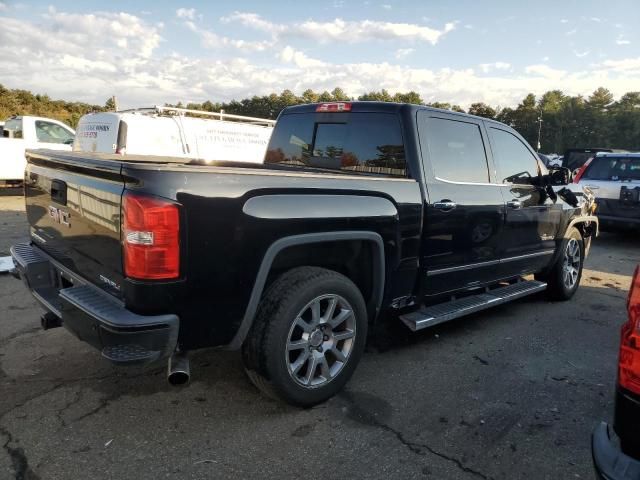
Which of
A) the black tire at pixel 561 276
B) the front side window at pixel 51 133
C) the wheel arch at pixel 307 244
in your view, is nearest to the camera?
the wheel arch at pixel 307 244

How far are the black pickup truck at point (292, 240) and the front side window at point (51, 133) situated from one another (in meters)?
10.7

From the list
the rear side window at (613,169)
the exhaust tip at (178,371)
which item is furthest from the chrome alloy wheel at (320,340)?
the rear side window at (613,169)

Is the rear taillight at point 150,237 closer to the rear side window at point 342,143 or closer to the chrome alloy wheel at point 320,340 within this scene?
the chrome alloy wheel at point 320,340

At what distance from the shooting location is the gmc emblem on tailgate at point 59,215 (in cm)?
294

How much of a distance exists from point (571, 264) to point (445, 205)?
2.85m

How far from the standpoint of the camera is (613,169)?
30.9ft

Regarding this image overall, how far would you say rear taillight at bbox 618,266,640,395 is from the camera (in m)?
1.76

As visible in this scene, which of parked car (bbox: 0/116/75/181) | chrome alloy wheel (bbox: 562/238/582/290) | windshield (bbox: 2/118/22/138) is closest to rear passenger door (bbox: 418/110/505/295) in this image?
chrome alloy wheel (bbox: 562/238/582/290)

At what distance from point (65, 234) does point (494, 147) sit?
352cm

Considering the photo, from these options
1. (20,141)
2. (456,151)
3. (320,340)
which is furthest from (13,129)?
(320,340)

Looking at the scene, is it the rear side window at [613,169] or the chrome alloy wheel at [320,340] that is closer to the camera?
the chrome alloy wheel at [320,340]

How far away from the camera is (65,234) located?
9.78 feet

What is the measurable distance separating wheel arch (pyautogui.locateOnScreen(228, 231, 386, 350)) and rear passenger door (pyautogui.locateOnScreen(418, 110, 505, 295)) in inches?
20.3

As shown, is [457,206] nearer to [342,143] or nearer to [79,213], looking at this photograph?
[342,143]
